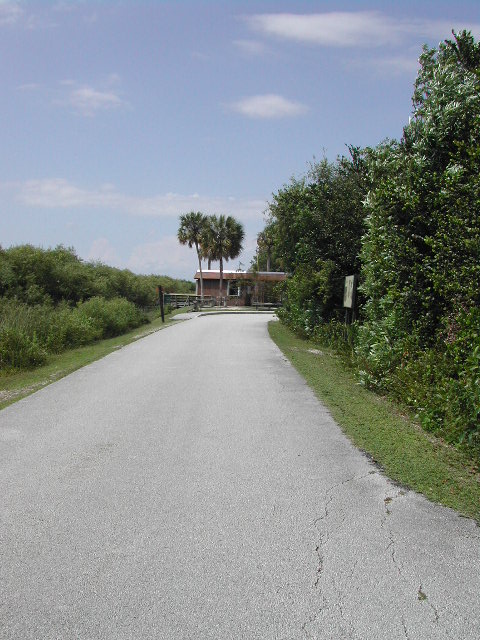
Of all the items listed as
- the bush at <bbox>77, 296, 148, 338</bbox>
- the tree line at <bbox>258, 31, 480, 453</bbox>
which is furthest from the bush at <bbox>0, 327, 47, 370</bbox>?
the tree line at <bbox>258, 31, 480, 453</bbox>

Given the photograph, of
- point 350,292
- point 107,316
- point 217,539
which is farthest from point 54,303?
point 217,539

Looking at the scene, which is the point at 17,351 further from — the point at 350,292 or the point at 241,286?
the point at 241,286

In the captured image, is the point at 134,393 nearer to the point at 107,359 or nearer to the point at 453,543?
the point at 107,359

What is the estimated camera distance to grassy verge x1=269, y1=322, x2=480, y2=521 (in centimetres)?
520

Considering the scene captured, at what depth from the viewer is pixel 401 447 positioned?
6594 millimetres

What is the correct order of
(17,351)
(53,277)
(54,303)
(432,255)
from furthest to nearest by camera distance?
1. (53,277)
2. (54,303)
3. (17,351)
4. (432,255)

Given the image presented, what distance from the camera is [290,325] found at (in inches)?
983

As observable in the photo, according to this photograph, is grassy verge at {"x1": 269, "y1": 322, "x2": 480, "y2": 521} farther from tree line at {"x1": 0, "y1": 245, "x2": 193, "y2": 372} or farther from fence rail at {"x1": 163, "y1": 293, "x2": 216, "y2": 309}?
fence rail at {"x1": 163, "y1": 293, "x2": 216, "y2": 309}

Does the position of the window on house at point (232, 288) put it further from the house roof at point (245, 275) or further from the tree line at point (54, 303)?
the tree line at point (54, 303)

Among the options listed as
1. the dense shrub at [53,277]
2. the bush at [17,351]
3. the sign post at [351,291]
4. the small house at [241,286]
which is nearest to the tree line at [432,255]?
the sign post at [351,291]

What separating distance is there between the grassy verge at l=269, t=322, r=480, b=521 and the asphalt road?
26 centimetres

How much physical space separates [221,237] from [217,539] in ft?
189

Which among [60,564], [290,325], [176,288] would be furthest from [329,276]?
[176,288]

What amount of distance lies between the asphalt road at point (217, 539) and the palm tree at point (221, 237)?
176ft
